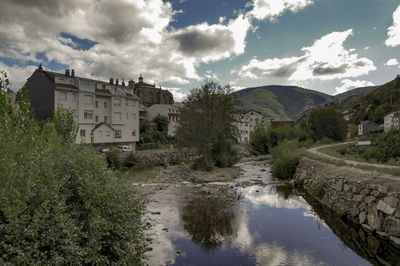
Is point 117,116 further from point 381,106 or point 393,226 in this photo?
point 381,106

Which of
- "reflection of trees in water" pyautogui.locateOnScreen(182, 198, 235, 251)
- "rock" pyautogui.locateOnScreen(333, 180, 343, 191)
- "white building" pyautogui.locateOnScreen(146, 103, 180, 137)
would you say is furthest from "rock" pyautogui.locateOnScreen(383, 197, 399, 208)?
"white building" pyautogui.locateOnScreen(146, 103, 180, 137)

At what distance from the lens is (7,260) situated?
3576 millimetres

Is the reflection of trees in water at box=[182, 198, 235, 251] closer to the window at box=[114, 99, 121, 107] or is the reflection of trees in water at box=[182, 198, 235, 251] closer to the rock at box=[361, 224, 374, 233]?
the rock at box=[361, 224, 374, 233]

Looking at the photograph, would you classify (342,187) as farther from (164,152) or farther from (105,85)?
(105,85)

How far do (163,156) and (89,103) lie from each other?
606 inches

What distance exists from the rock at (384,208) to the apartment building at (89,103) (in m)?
35.0

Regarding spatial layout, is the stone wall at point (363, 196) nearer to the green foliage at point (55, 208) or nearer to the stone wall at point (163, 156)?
the green foliage at point (55, 208)

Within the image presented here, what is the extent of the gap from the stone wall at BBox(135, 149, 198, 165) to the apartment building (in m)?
8.80

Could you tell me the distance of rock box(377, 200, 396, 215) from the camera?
8.86 meters

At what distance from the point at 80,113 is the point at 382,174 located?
38.7m

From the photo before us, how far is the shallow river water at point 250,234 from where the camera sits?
8219 mm

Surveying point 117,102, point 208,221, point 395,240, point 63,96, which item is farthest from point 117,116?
point 395,240

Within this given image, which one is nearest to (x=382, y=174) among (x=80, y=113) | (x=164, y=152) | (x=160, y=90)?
(x=164, y=152)

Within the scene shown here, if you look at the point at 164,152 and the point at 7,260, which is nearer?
the point at 7,260
